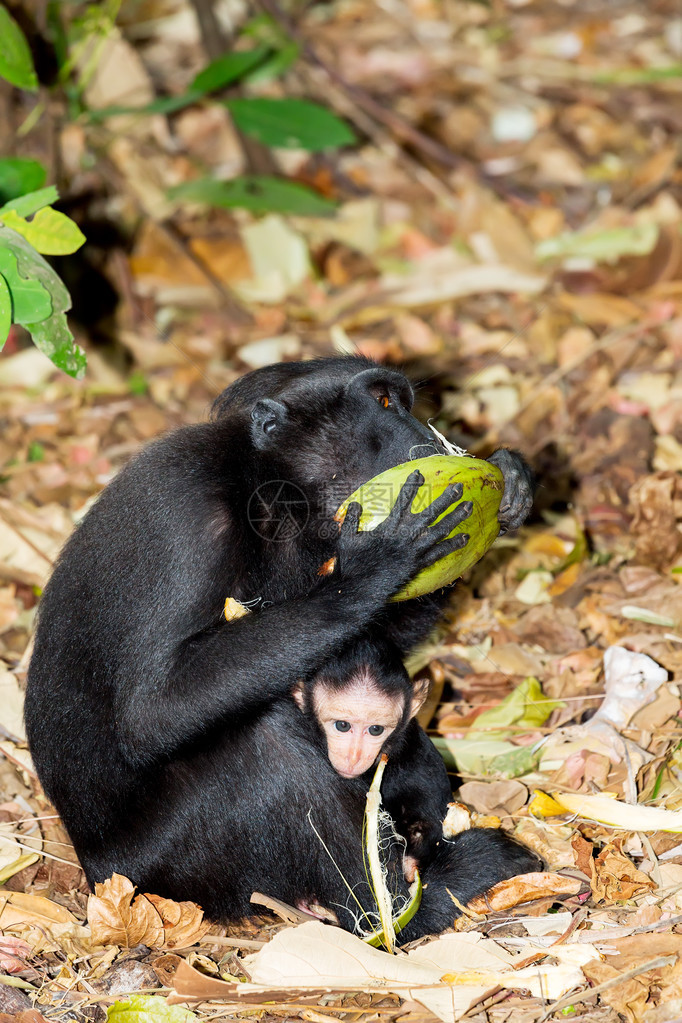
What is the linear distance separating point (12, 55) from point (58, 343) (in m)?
1.32

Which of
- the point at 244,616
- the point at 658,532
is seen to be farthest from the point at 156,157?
the point at 244,616

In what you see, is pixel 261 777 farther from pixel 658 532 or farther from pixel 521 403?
pixel 521 403

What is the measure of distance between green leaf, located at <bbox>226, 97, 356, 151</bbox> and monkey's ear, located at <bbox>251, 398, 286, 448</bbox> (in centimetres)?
373

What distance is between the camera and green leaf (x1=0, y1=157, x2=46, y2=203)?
550cm

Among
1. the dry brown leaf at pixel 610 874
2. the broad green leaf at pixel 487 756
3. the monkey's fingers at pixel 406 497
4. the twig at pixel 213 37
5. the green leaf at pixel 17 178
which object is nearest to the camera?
the monkey's fingers at pixel 406 497

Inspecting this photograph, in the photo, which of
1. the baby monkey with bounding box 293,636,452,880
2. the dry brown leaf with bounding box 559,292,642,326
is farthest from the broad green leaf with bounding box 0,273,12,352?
the dry brown leaf with bounding box 559,292,642,326

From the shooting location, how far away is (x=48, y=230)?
3.90 metres

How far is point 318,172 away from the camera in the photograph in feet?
31.6

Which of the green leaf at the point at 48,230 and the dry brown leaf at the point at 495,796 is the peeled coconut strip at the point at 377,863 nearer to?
the dry brown leaf at the point at 495,796

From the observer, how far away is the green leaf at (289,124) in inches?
292

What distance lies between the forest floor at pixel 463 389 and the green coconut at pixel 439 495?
111 cm

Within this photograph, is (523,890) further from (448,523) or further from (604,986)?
(448,523)

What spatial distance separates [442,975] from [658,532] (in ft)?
8.91

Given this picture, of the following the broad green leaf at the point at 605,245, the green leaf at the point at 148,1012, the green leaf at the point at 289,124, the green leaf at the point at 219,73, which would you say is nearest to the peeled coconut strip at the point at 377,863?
the green leaf at the point at 148,1012
